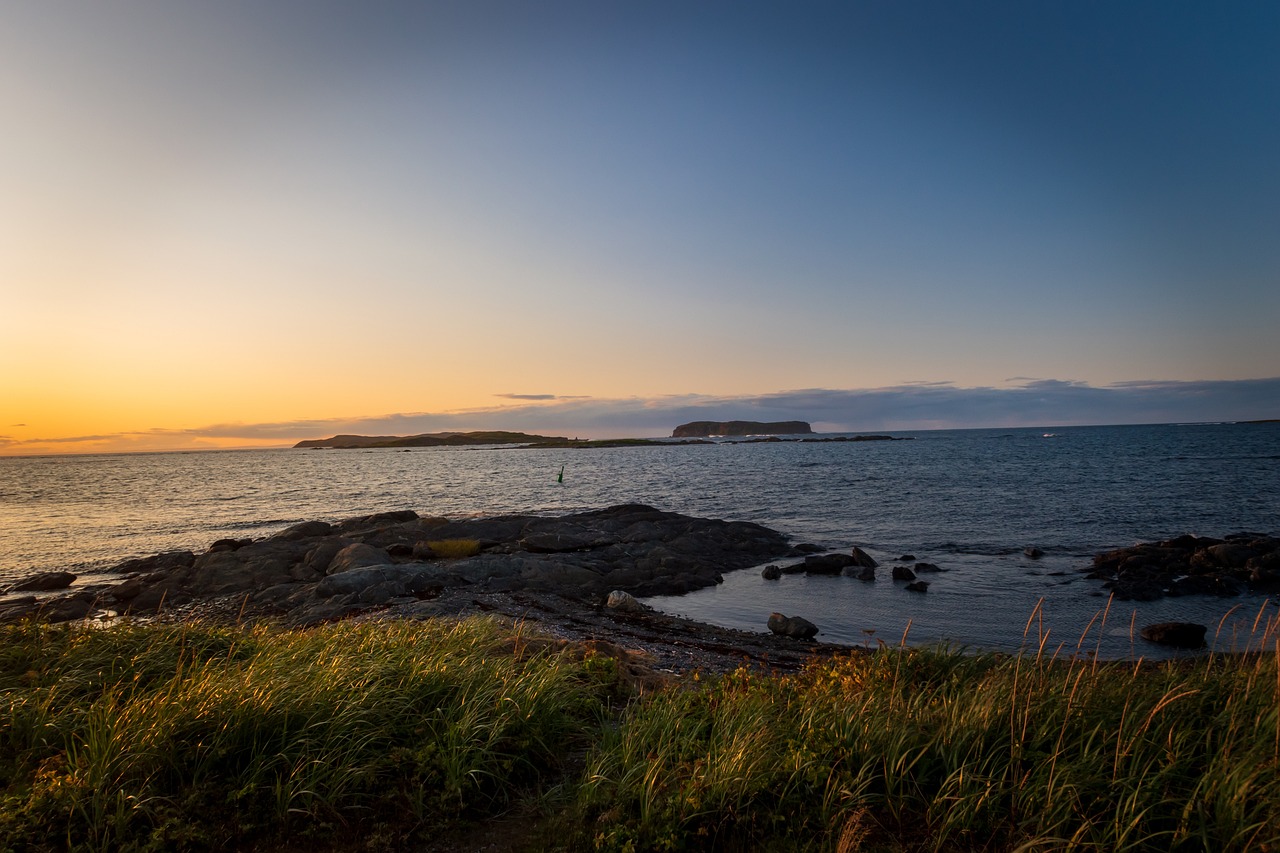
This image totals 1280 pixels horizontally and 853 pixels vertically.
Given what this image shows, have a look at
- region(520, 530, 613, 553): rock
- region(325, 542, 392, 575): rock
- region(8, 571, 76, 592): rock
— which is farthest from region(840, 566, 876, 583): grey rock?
region(8, 571, 76, 592): rock

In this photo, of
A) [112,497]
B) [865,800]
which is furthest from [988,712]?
[112,497]

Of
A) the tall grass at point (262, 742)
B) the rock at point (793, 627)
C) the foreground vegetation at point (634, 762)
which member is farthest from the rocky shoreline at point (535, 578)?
the foreground vegetation at point (634, 762)

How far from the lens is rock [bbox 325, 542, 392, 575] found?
2295cm

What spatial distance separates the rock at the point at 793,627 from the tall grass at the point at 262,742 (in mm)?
10446

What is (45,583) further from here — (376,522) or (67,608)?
(376,522)

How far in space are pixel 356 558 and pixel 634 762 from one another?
20.8 m

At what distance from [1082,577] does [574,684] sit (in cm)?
2321

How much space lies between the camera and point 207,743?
5484 mm

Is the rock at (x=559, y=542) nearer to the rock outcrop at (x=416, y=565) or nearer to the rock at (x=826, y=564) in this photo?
the rock outcrop at (x=416, y=565)

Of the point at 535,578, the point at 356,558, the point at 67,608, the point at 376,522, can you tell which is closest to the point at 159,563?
the point at 67,608

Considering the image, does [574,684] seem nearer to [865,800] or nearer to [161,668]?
[865,800]

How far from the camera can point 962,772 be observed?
490 centimetres

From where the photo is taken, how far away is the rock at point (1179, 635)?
15.6 m

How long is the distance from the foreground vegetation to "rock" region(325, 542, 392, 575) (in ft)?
53.8
